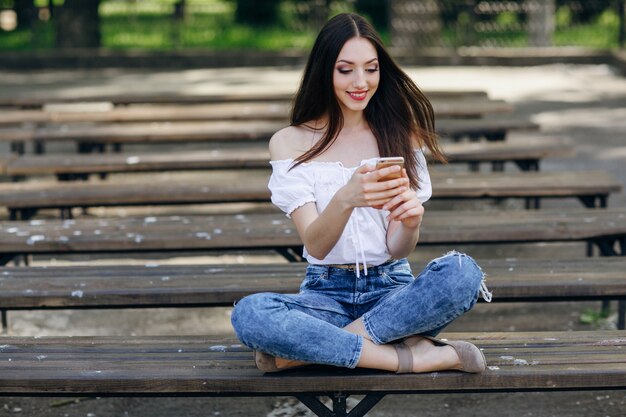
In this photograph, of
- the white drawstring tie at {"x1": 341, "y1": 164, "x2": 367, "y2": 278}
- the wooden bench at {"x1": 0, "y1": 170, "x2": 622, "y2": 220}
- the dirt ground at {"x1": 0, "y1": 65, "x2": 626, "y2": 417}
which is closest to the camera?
the white drawstring tie at {"x1": 341, "y1": 164, "x2": 367, "y2": 278}

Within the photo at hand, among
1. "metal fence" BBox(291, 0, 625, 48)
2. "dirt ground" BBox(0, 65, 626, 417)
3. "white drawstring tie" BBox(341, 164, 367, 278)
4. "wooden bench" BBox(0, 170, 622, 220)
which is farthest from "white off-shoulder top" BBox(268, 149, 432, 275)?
"metal fence" BBox(291, 0, 625, 48)

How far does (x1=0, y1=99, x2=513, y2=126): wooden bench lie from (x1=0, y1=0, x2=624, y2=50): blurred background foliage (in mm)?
8820

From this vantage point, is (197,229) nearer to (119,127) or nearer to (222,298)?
(222,298)

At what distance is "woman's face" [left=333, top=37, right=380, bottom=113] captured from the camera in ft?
11.8

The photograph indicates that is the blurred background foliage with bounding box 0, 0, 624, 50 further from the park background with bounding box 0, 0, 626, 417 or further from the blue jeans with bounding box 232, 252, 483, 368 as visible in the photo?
the blue jeans with bounding box 232, 252, 483, 368

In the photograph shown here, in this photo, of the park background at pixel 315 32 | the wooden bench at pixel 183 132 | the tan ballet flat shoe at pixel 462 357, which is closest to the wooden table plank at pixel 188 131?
the wooden bench at pixel 183 132

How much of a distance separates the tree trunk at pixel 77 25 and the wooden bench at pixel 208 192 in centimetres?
1260

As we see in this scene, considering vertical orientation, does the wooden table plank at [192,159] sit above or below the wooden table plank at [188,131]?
below

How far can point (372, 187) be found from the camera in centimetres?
315

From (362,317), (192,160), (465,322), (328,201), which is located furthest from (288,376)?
(192,160)

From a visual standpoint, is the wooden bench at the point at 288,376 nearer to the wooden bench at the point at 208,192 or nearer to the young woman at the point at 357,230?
the young woman at the point at 357,230

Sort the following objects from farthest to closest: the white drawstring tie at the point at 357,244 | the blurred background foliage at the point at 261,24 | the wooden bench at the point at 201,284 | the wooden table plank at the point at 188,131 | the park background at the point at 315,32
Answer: the blurred background foliage at the point at 261,24, the park background at the point at 315,32, the wooden table plank at the point at 188,131, the wooden bench at the point at 201,284, the white drawstring tie at the point at 357,244

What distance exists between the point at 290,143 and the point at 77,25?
50.1 ft

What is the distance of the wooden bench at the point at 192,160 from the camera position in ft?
21.4
